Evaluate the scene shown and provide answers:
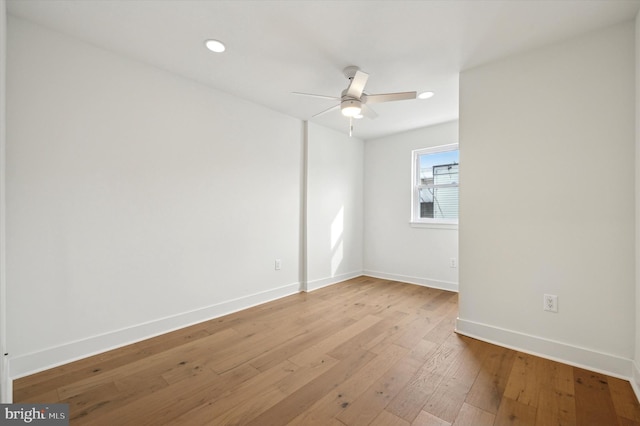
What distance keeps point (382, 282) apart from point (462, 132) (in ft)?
8.63

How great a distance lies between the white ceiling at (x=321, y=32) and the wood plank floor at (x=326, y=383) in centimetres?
238

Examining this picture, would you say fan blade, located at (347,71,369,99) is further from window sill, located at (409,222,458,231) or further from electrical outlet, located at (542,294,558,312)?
window sill, located at (409,222,458,231)

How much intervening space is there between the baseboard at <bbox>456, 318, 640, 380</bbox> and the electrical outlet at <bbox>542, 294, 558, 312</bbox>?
24 cm

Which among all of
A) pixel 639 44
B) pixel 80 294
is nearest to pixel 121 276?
pixel 80 294

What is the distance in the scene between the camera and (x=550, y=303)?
2115 millimetres

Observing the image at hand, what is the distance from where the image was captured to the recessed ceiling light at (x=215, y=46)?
2.12m

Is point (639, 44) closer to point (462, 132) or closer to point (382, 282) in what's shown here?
point (462, 132)

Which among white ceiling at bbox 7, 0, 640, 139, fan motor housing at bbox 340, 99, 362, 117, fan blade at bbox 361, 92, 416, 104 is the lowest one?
fan motor housing at bbox 340, 99, 362, 117

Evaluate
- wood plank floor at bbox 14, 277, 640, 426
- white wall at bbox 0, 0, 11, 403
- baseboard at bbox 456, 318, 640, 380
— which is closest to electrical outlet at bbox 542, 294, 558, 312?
baseboard at bbox 456, 318, 640, 380

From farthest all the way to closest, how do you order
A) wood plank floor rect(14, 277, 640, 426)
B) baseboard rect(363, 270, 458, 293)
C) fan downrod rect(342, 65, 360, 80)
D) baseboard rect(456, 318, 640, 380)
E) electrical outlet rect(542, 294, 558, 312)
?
baseboard rect(363, 270, 458, 293) < fan downrod rect(342, 65, 360, 80) < electrical outlet rect(542, 294, 558, 312) < baseboard rect(456, 318, 640, 380) < wood plank floor rect(14, 277, 640, 426)

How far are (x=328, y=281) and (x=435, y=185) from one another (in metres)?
2.18

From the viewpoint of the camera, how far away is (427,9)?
1769 millimetres

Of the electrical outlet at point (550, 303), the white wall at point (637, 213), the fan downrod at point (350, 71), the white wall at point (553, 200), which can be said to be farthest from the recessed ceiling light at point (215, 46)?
the electrical outlet at point (550, 303)

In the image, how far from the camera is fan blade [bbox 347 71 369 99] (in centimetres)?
216
